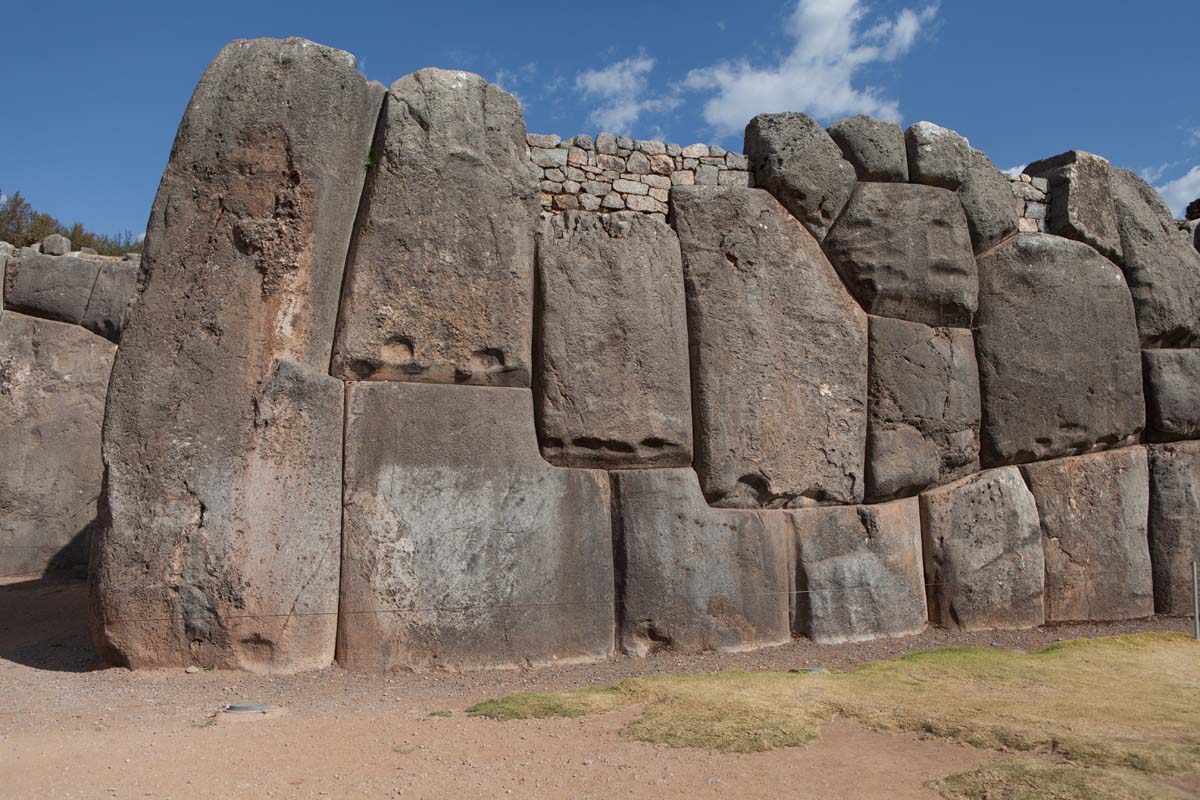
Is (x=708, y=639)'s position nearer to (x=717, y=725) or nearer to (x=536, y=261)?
(x=717, y=725)

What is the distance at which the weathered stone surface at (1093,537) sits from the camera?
7883 millimetres

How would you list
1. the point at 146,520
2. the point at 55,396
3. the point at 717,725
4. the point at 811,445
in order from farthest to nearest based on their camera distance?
the point at 55,396 → the point at 811,445 → the point at 146,520 → the point at 717,725

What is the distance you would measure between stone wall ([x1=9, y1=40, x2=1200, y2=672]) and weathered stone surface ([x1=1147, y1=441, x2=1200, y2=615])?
0.04 metres

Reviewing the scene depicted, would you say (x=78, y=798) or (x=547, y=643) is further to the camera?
(x=547, y=643)

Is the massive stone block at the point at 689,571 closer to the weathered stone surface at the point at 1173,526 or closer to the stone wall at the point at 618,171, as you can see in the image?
the stone wall at the point at 618,171

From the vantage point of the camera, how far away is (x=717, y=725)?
4.59 meters

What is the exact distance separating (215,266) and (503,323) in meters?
1.80

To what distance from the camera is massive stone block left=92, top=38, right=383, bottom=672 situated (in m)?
5.49

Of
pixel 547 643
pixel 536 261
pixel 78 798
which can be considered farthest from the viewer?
pixel 536 261

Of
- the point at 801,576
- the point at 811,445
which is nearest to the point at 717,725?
the point at 801,576

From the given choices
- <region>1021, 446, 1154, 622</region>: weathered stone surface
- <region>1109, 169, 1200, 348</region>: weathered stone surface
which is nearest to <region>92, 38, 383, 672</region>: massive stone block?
<region>1021, 446, 1154, 622</region>: weathered stone surface

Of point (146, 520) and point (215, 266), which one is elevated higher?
point (215, 266)

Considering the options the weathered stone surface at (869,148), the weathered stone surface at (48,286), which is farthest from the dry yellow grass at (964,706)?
the weathered stone surface at (48,286)

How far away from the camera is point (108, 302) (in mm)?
9883
